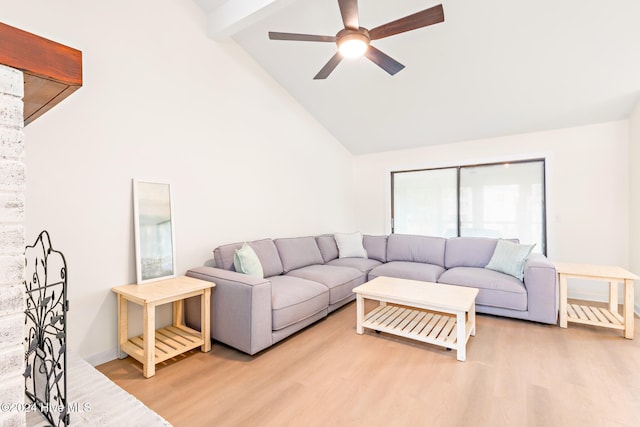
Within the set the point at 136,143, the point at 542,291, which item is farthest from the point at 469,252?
the point at 136,143

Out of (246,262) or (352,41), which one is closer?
(352,41)

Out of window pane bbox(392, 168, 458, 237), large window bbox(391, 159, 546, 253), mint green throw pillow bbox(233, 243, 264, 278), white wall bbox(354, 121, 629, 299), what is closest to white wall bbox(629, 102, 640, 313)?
white wall bbox(354, 121, 629, 299)

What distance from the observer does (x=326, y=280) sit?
10.7 ft

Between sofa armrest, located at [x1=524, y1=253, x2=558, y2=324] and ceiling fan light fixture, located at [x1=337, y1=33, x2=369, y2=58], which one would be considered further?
sofa armrest, located at [x1=524, y1=253, x2=558, y2=324]

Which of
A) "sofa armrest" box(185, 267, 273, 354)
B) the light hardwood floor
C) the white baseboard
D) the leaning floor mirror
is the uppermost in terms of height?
the leaning floor mirror

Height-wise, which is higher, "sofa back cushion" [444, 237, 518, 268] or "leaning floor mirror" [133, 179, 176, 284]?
"leaning floor mirror" [133, 179, 176, 284]

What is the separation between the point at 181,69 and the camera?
2898mm

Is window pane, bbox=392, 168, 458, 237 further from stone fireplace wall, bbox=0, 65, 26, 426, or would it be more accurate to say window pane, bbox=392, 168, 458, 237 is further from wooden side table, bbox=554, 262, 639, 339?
stone fireplace wall, bbox=0, 65, 26, 426

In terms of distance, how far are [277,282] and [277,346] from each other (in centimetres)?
62

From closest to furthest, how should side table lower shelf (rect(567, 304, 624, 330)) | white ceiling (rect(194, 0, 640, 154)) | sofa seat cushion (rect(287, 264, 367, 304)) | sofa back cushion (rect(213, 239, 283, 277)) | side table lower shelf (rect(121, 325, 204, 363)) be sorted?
side table lower shelf (rect(121, 325, 204, 363)), white ceiling (rect(194, 0, 640, 154)), side table lower shelf (rect(567, 304, 624, 330)), sofa back cushion (rect(213, 239, 283, 277)), sofa seat cushion (rect(287, 264, 367, 304))

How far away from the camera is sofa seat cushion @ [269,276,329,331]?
254 cm

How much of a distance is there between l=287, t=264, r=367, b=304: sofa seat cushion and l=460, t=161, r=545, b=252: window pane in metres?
2.09

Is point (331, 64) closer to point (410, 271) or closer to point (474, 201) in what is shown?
point (410, 271)

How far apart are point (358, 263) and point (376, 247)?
25.2 inches
